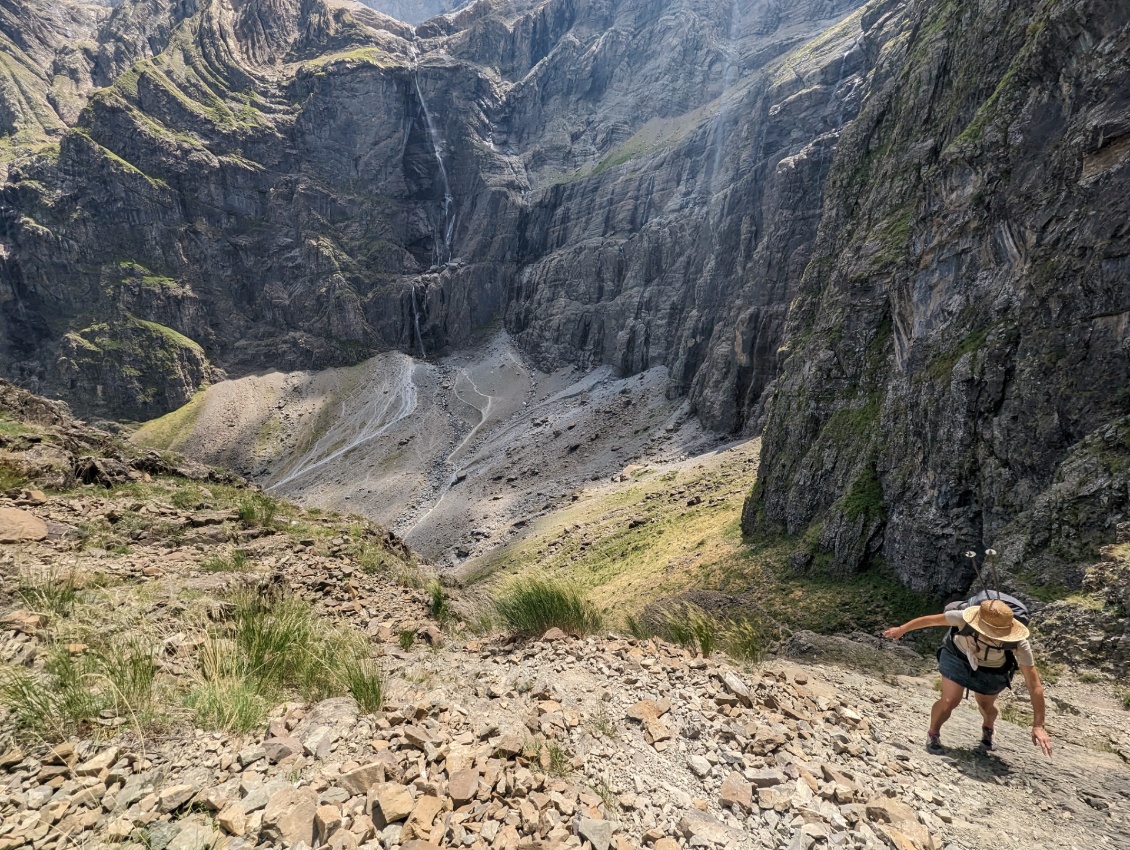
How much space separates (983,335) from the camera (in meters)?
14.5

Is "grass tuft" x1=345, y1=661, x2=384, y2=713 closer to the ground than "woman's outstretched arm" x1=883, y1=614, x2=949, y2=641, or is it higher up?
higher up

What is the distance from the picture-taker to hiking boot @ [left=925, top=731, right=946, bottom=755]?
4957 millimetres

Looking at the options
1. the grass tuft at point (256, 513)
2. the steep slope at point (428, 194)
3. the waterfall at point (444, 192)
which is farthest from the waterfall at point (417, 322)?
the grass tuft at point (256, 513)

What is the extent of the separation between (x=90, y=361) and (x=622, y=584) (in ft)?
350

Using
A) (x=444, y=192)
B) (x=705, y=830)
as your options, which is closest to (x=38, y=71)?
(x=444, y=192)

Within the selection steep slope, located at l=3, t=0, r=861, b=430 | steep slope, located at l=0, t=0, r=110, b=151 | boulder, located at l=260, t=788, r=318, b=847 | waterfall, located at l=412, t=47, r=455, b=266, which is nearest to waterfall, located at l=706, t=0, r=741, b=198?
steep slope, located at l=3, t=0, r=861, b=430

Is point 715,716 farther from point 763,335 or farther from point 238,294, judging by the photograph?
point 238,294

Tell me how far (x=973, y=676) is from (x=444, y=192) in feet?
437

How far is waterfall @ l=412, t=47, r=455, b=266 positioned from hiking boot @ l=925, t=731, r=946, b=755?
119 meters

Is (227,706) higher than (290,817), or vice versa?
(227,706)

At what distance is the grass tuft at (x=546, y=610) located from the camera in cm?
786

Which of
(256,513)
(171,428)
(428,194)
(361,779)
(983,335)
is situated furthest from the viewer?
(428,194)

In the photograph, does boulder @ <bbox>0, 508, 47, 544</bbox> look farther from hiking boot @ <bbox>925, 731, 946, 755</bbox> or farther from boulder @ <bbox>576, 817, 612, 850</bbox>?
hiking boot @ <bbox>925, 731, 946, 755</bbox>

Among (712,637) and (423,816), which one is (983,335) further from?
(423,816)
